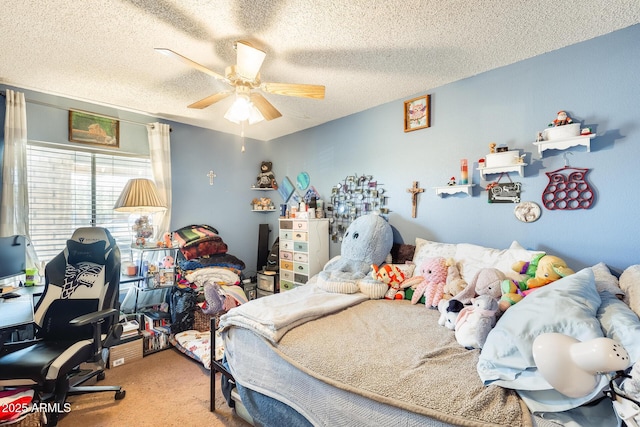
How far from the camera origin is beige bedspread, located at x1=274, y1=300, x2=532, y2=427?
977 millimetres

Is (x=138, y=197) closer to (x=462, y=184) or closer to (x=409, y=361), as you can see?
(x=409, y=361)

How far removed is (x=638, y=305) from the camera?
1247 millimetres

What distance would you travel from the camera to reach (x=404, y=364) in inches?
48.1

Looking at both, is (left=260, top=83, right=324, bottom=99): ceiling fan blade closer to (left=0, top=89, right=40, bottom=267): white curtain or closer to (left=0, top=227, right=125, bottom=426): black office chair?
(left=0, top=227, right=125, bottom=426): black office chair

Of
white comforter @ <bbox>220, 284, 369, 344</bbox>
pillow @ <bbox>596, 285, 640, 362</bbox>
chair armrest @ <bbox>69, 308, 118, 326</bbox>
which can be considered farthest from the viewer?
chair armrest @ <bbox>69, 308, 118, 326</bbox>

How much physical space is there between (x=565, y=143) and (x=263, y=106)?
210cm

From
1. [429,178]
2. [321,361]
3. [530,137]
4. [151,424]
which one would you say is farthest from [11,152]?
[530,137]

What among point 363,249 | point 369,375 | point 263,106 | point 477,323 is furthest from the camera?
Result: point 363,249

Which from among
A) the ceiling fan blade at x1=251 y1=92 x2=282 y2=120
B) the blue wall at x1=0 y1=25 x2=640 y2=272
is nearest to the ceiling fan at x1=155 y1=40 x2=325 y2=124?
the ceiling fan blade at x1=251 y1=92 x2=282 y2=120

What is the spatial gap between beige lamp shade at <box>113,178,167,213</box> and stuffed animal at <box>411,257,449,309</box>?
2.54 m

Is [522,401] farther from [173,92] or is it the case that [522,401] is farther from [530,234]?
[173,92]

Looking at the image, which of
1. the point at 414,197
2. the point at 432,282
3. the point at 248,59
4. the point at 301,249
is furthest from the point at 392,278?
the point at 248,59

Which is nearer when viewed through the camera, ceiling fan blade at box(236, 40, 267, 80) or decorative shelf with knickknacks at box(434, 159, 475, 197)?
ceiling fan blade at box(236, 40, 267, 80)

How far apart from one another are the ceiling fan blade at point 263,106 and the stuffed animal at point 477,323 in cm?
187
